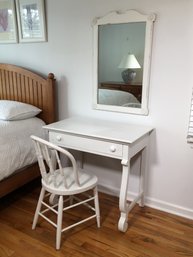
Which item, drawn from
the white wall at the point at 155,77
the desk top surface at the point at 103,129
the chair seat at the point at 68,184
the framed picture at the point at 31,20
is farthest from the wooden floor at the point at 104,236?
the framed picture at the point at 31,20

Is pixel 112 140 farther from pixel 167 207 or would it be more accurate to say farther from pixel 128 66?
pixel 167 207

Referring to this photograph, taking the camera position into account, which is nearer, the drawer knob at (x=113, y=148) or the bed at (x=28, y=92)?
the drawer knob at (x=113, y=148)

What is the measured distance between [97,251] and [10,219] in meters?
0.82

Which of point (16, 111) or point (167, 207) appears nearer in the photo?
point (167, 207)

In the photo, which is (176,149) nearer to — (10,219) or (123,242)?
(123,242)

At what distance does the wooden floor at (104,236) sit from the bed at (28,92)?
31 centimetres

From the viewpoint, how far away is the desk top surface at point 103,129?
1831mm

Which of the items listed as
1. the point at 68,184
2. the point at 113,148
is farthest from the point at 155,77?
the point at 68,184

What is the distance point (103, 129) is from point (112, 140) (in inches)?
9.7

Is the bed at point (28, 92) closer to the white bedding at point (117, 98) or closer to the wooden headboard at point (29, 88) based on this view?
the wooden headboard at point (29, 88)

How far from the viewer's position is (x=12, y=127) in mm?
2227

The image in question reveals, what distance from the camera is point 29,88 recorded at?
104 inches

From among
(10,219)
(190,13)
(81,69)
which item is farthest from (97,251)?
(190,13)

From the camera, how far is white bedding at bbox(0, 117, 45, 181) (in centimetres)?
204
